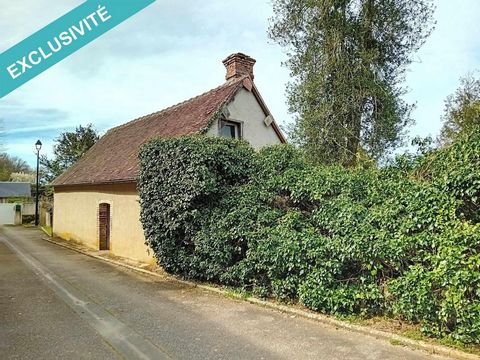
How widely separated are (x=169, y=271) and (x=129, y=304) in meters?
2.62

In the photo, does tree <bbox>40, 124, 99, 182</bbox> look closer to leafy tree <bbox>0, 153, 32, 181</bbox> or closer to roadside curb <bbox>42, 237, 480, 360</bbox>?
leafy tree <bbox>0, 153, 32, 181</bbox>

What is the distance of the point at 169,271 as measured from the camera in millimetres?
9805

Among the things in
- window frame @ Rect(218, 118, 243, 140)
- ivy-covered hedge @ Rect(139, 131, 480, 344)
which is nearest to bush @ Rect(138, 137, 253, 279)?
ivy-covered hedge @ Rect(139, 131, 480, 344)

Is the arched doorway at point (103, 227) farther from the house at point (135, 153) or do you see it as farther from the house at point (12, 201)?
the house at point (12, 201)

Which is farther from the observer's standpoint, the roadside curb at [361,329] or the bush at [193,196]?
the bush at [193,196]

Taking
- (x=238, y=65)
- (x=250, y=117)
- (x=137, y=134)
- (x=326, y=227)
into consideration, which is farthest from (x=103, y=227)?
(x=326, y=227)

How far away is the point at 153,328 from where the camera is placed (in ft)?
18.9

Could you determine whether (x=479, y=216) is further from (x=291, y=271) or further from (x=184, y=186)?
(x=184, y=186)

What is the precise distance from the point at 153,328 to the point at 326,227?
3.35m

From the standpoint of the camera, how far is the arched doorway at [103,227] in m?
15.5

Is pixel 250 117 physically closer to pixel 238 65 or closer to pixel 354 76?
pixel 238 65

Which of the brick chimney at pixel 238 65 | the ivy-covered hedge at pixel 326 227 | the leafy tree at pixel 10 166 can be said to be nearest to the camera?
the ivy-covered hedge at pixel 326 227

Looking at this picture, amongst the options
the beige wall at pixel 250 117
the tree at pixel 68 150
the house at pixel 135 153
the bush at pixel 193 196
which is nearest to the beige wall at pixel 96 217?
the house at pixel 135 153

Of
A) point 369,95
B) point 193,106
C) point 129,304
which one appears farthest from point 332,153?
point 129,304
